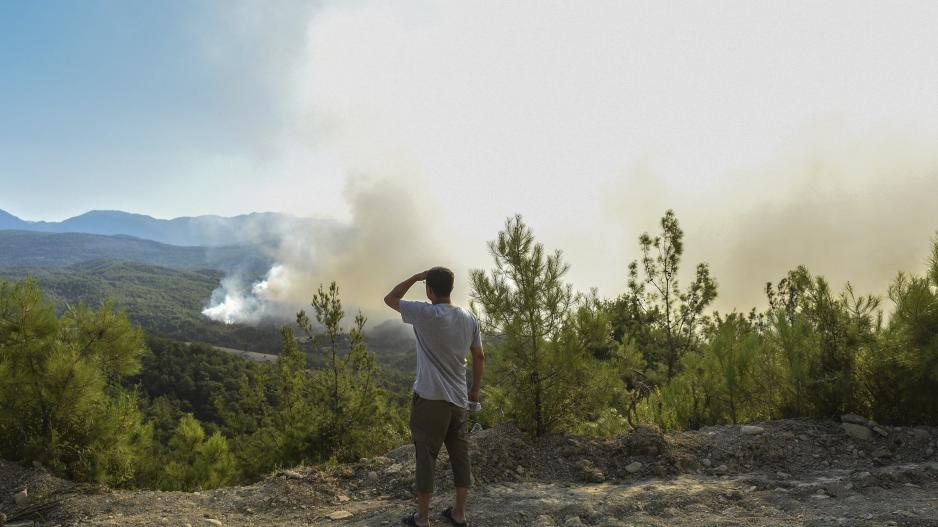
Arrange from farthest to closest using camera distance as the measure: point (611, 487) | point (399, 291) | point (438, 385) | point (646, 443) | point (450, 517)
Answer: point (646, 443), point (611, 487), point (399, 291), point (450, 517), point (438, 385)

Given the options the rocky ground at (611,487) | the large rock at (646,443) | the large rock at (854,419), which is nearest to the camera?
the rocky ground at (611,487)

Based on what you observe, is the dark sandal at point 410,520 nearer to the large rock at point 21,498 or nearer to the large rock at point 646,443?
the large rock at point 646,443

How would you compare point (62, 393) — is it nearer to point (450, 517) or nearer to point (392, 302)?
point (392, 302)

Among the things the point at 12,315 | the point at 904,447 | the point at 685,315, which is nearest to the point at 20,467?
the point at 12,315

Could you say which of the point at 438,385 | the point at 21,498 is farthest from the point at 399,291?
the point at 21,498

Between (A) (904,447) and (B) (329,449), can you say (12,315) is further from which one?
(A) (904,447)

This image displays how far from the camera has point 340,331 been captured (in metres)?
10.2

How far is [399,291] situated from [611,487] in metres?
3.19

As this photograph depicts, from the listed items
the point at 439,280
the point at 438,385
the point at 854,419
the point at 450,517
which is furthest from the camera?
the point at 854,419

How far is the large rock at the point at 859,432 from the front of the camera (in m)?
6.53

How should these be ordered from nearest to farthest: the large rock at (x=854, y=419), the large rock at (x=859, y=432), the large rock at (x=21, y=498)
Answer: the large rock at (x=21, y=498), the large rock at (x=859, y=432), the large rock at (x=854, y=419)

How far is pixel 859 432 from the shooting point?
658 cm

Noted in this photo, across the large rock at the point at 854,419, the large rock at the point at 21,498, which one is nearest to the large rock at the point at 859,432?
the large rock at the point at 854,419

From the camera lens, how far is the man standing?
452cm
